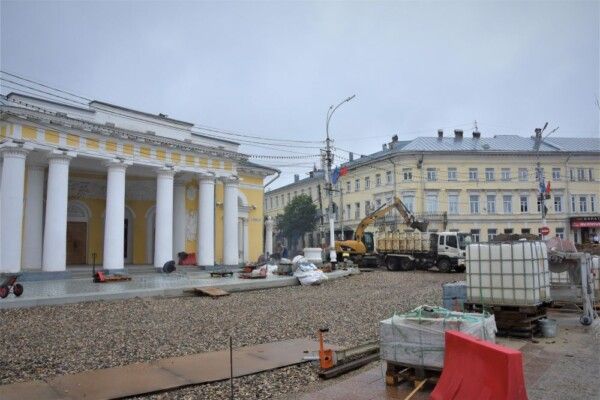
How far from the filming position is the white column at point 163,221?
23.3m

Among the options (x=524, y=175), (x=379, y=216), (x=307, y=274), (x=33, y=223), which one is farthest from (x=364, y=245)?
(x=524, y=175)

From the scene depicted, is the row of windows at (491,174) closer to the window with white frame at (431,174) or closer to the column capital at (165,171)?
the window with white frame at (431,174)

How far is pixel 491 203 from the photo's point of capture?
50.2 meters

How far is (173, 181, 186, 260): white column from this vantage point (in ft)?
88.7

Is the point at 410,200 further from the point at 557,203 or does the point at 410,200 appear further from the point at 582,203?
the point at 582,203

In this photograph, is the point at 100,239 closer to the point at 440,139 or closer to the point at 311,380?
the point at 311,380

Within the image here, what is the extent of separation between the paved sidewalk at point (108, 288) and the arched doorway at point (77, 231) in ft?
21.5

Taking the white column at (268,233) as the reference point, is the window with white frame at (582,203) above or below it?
above

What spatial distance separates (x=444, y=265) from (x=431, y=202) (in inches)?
892

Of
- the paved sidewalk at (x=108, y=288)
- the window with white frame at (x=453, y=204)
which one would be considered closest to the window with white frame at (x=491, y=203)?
the window with white frame at (x=453, y=204)

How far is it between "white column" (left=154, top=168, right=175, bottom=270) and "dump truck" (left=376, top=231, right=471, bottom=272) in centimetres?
1400

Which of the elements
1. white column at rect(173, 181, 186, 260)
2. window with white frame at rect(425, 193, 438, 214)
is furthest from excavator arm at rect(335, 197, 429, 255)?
window with white frame at rect(425, 193, 438, 214)

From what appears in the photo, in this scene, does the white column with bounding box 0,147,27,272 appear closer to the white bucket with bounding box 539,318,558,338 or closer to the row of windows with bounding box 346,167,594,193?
the white bucket with bounding box 539,318,558,338

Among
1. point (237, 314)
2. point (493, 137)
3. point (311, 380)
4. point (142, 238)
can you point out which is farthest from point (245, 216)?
point (493, 137)
